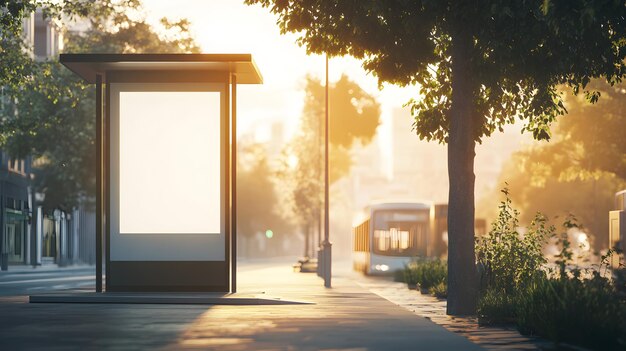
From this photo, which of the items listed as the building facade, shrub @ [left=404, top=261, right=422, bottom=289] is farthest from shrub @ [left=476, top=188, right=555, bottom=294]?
the building facade

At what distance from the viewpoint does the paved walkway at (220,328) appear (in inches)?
597

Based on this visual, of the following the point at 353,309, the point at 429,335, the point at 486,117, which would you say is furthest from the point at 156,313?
the point at 486,117

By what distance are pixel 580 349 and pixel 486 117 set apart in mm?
10306

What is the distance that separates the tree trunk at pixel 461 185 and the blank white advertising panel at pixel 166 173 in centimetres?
655

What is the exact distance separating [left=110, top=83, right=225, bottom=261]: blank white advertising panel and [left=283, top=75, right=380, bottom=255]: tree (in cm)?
3960

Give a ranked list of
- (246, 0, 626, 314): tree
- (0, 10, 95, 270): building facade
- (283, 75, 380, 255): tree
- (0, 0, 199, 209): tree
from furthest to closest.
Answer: (283, 75, 380, 255): tree, (0, 10, 95, 270): building facade, (0, 0, 199, 209): tree, (246, 0, 626, 314): tree

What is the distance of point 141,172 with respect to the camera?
26.6m

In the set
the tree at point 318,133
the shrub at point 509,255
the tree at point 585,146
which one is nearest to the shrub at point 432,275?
the shrub at point 509,255

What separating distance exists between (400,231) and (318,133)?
22.7 metres

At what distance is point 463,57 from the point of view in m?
21.2

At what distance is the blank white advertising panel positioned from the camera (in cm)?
2647

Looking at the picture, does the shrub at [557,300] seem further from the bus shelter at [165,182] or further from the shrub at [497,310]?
the bus shelter at [165,182]

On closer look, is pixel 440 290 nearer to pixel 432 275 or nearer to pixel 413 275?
pixel 432 275

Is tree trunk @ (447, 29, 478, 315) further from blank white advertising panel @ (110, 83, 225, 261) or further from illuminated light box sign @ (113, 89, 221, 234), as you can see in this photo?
illuminated light box sign @ (113, 89, 221, 234)
